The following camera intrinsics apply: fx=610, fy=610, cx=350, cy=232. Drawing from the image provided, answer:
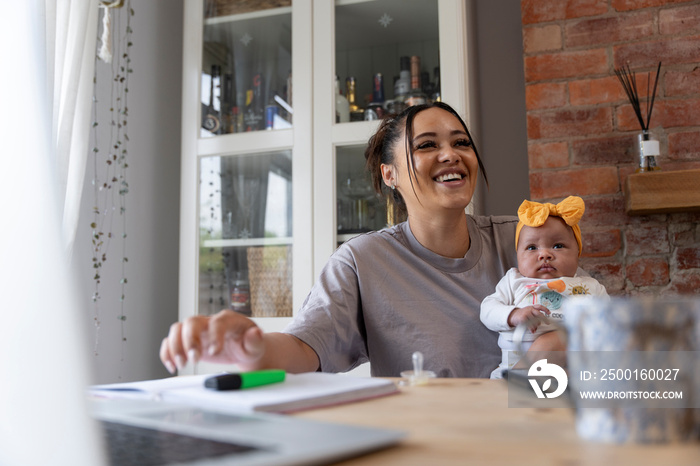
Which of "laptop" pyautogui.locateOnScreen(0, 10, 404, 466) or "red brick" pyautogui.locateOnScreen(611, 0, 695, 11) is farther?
"red brick" pyautogui.locateOnScreen(611, 0, 695, 11)

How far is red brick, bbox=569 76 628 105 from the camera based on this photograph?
6.88 ft

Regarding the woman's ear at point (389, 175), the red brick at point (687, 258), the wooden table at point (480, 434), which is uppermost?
the woman's ear at point (389, 175)

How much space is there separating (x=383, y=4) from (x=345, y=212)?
845 mm

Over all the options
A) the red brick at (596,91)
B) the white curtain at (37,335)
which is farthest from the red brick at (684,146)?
the white curtain at (37,335)

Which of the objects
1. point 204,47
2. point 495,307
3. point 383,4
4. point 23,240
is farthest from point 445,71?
point 23,240

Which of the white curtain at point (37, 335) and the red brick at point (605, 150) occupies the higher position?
the red brick at point (605, 150)

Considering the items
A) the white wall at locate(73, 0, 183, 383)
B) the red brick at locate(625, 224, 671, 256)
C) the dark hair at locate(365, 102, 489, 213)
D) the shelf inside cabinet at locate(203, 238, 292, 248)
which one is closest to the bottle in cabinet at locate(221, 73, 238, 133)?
the white wall at locate(73, 0, 183, 383)

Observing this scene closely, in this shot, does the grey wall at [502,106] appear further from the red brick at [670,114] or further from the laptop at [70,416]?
the laptop at [70,416]

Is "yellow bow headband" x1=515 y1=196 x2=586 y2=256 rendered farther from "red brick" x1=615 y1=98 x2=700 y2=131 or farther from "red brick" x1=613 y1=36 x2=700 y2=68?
"red brick" x1=613 y1=36 x2=700 y2=68

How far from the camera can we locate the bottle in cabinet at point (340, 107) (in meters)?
2.37

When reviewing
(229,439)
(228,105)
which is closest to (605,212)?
(228,105)

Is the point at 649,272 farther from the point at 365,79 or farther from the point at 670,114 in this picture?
the point at 365,79

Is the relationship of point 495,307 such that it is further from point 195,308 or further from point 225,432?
point 195,308

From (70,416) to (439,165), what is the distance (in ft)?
3.88
